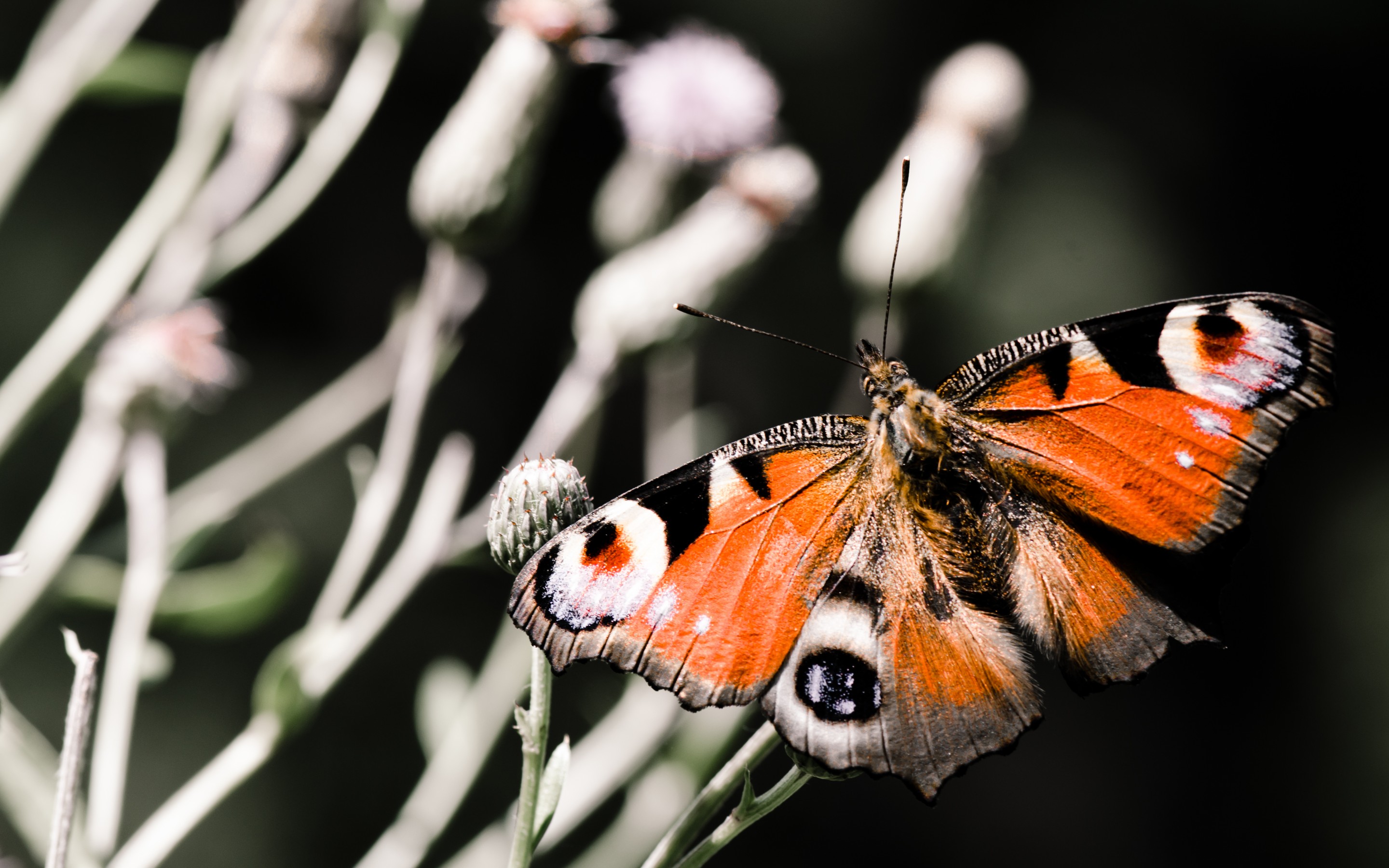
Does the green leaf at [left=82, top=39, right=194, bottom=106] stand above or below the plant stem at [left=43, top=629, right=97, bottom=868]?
above

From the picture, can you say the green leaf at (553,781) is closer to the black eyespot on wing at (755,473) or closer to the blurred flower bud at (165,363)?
the black eyespot on wing at (755,473)

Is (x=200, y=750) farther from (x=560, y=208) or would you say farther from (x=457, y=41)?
(x=457, y=41)

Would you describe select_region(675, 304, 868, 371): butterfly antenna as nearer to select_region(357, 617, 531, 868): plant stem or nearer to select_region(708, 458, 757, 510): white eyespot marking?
select_region(708, 458, 757, 510): white eyespot marking

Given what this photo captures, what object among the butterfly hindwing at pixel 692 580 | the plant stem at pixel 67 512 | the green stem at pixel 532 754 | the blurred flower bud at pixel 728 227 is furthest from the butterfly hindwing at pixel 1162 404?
the plant stem at pixel 67 512

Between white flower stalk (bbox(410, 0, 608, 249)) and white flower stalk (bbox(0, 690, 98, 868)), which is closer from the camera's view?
white flower stalk (bbox(0, 690, 98, 868))

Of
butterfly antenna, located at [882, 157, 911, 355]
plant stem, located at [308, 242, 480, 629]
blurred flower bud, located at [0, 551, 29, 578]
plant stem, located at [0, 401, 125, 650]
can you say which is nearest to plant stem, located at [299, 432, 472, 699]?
plant stem, located at [308, 242, 480, 629]

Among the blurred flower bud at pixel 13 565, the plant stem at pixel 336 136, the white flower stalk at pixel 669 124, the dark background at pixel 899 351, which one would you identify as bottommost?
the dark background at pixel 899 351
